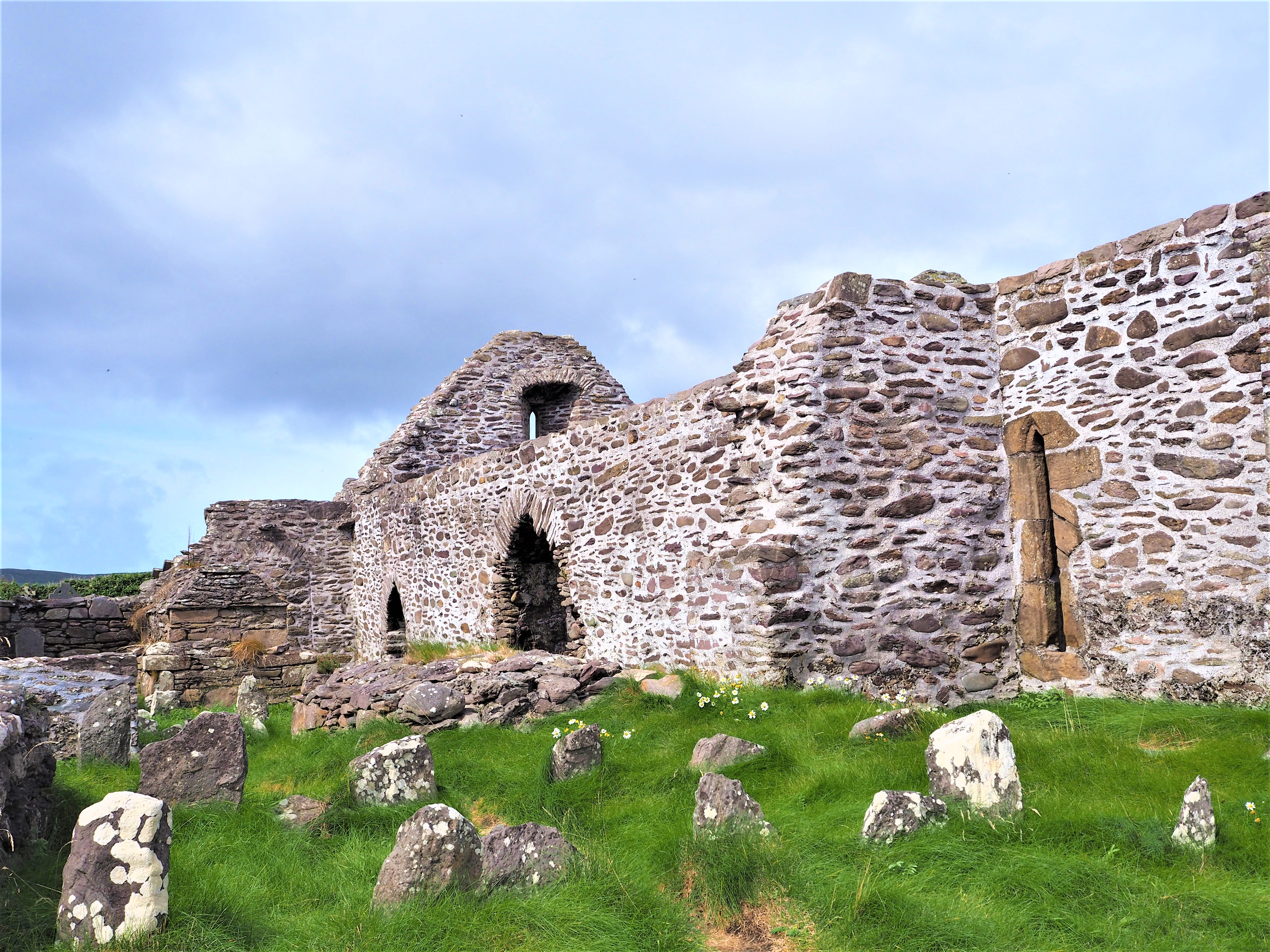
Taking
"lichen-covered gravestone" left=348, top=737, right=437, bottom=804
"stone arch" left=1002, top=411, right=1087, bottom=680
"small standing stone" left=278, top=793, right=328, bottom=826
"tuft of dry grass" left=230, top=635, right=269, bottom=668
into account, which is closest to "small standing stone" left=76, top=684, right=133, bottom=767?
"small standing stone" left=278, top=793, right=328, bottom=826

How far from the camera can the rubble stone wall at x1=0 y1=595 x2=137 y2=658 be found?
1622 centimetres

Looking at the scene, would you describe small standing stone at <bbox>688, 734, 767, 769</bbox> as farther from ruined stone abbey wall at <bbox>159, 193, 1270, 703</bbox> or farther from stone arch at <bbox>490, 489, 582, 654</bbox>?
stone arch at <bbox>490, 489, 582, 654</bbox>

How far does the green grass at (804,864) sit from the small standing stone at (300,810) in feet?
0.34

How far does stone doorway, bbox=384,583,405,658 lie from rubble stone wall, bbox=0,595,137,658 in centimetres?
547

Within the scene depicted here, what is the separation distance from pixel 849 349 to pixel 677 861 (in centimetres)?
532

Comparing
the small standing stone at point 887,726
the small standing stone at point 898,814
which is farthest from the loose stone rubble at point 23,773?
the small standing stone at point 887,726

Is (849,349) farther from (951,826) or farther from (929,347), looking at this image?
(951,826)

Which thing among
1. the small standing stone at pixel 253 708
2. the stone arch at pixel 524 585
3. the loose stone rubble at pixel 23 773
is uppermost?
the stone arch at pixel 524 585

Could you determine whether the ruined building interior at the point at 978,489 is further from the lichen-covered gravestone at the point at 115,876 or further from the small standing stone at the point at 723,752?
the lichen-covered gravestone at the point at 115,876

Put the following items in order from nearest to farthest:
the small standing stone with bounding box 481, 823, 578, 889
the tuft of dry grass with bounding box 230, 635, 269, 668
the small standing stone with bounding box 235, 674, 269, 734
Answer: the small standing stone with bounding box 481, 823, 578, 889
the small standing stone with bounding box 235, 674, 269, 734
the tuft of dry grass with bounding box 230, 635, 269, 668

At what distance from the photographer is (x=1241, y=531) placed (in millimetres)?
6637

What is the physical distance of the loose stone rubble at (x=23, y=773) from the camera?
390 cm

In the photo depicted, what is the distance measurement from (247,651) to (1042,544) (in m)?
14.2

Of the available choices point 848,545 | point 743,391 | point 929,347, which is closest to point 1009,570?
point 848,545
